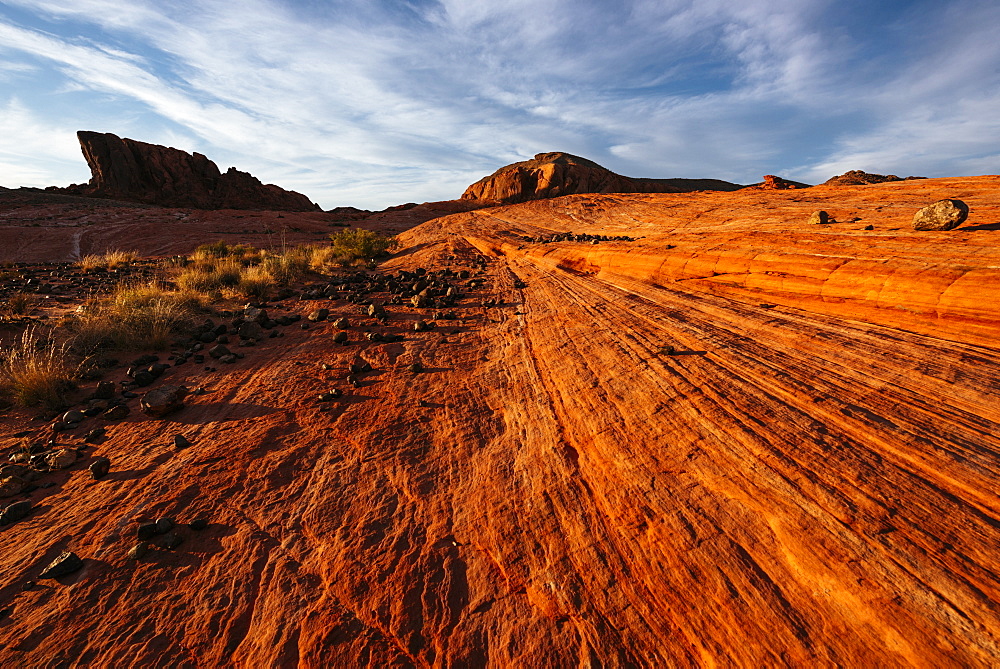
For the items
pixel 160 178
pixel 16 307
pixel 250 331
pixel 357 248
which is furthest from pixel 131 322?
pixel 160 178

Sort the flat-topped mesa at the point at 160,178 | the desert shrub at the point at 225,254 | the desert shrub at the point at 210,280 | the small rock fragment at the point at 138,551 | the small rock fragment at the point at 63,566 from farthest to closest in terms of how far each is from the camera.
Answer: the flat-topped mesa at the point at 160,178 → the desert shrub at the point at 225,254 → the desert shrub at the point at 210,280 → the small rock fragment at the point at 138,551 → the small rock fragment at the point at 63,566

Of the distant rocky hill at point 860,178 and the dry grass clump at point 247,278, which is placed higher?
the distant rocky hill at point 860,178

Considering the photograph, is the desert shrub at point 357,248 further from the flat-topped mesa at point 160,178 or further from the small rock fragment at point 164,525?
the flat-topped mesa at point 160,178

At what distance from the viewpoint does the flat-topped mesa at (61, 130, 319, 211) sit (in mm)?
55375

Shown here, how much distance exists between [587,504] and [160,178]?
264ft

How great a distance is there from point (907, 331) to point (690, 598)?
4514mm

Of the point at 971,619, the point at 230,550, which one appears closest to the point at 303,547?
the point at 230,550

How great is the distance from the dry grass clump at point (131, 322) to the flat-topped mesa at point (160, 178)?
199ft

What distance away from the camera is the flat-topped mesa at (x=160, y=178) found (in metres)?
55.4

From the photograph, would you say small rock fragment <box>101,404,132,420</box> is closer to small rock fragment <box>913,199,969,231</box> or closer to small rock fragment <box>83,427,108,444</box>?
small rock fragment <box>83,427,108,444</box>

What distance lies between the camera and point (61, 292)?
30.5 ft

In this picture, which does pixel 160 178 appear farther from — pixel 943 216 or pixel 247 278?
pixel 943 216

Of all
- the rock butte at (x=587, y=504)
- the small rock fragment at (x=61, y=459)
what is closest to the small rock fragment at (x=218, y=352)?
the rock butte at (x=587, y=504)

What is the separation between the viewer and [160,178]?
58.7 metres
